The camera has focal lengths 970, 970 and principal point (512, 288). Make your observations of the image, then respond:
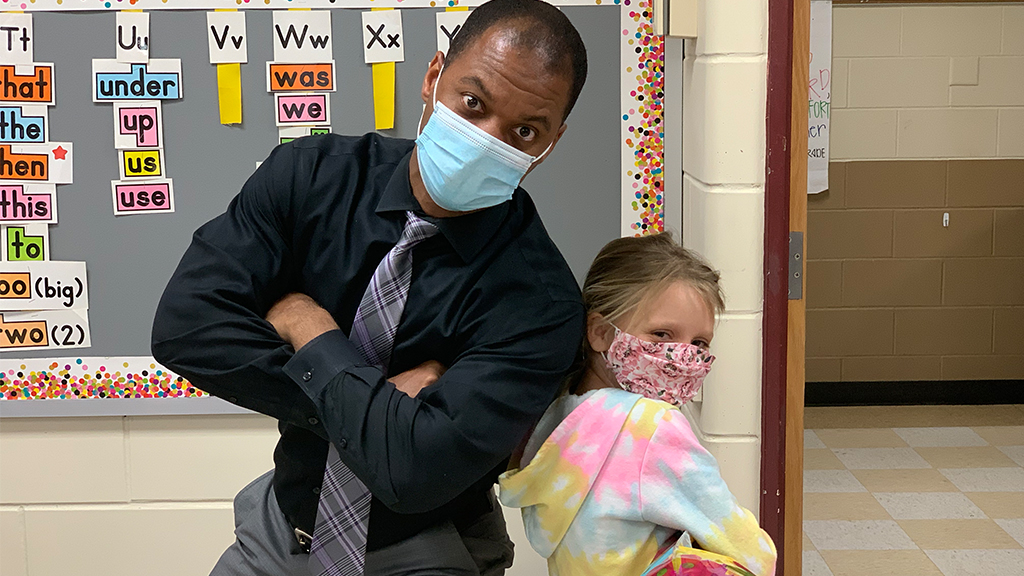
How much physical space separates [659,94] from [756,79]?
0.73 ft

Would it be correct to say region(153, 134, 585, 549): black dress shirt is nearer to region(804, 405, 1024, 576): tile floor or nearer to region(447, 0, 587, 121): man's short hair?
region(447, 0, 587, 121): man's short hair

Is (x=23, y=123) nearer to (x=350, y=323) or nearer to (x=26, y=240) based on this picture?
(x=26, y=240)

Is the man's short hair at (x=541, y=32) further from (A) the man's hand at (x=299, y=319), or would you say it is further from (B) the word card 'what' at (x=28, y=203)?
(B) the word card 'what' at (x=28, y=203)

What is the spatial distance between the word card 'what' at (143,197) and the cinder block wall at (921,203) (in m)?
3.45

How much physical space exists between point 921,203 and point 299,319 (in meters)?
4.30

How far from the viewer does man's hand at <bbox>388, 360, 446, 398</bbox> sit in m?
1.15

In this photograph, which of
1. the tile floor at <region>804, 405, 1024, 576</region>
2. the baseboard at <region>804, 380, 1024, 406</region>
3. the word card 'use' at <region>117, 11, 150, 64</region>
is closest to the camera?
the word card 'use' at <region>117, 11, 150, 64</region>

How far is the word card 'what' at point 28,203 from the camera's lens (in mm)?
2082

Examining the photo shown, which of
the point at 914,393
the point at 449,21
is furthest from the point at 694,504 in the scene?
the point at 914,393

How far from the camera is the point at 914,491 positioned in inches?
151

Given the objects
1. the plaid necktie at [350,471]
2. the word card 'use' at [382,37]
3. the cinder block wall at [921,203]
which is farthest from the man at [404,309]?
the cinder block wall at [921,203]

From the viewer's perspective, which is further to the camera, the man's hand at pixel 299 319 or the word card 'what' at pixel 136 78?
the word card 'what' at pixel 136 78

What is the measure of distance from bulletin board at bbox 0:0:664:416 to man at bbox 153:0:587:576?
828 mm

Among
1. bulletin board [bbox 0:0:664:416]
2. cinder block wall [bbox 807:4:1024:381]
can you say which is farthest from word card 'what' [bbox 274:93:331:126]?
cinder block wall [bbox 807:4:1024:381]
